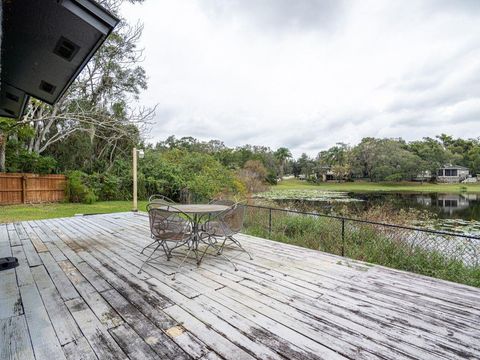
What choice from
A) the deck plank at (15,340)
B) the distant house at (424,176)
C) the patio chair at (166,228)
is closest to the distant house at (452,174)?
the distant house at (424,176)

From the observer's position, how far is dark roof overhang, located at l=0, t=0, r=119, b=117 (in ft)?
6.77

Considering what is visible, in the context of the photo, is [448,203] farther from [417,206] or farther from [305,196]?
[305,196]

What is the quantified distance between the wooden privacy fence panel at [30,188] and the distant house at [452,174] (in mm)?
45786

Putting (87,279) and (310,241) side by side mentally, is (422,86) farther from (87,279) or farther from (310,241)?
(87,279)

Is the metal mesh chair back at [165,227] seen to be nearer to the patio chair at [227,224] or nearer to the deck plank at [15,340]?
the patio chair at [227,224]

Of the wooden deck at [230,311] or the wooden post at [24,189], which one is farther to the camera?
the wooden post at [24,189]

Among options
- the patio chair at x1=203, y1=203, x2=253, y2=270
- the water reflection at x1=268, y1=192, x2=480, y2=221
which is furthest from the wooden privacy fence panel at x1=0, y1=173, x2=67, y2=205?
the patio chair at x1=203, y1=203, x2=253, y2=270

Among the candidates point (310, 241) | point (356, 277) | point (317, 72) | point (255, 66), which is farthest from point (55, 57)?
point (317, 72)

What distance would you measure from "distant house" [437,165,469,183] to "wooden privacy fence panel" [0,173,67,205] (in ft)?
150

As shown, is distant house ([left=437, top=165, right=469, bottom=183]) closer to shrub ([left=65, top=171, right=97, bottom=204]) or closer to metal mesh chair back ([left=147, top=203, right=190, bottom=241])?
shrub ([left=65, top=171, right=97, bottom=204])

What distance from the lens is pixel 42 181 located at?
11.2 m

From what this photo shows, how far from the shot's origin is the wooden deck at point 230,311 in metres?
1.58

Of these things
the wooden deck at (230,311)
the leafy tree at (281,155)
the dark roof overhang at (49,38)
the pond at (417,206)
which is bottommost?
the pond at (417,206)

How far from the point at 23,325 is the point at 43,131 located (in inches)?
571
